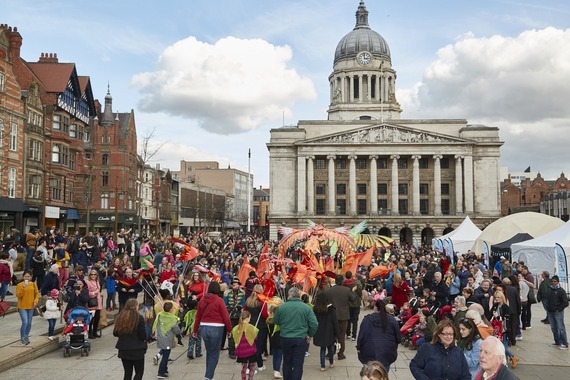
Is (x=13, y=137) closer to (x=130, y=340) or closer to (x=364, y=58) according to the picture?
(x=130, y=340)

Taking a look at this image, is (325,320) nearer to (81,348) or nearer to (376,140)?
(81,348)

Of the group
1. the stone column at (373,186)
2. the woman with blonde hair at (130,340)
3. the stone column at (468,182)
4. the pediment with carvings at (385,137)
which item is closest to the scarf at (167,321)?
the woman with blonde hair at (130,340)

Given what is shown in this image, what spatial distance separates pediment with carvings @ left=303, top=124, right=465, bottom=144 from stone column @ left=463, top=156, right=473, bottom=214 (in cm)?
329

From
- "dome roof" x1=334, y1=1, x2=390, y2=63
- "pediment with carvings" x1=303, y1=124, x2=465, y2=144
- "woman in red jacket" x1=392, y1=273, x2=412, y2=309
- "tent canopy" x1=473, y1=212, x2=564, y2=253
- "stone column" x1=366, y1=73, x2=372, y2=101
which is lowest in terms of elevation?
"woman in red jacket" x1=392, y1=273, x2=412, y2=309

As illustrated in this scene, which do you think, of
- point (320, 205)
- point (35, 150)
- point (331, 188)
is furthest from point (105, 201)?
point (320, 205)

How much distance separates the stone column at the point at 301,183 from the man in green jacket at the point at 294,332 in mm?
67944

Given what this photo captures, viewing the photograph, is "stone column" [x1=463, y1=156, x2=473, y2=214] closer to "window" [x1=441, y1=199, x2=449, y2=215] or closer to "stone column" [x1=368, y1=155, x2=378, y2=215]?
"window" [x1=441, y1=199, x2=449, y2=215]

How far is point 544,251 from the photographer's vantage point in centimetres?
2511

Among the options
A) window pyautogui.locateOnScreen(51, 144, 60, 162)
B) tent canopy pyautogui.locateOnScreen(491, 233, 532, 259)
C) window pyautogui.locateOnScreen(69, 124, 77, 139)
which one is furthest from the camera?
window pyautogui.locateOnScreen(69, 124, 77, 139)

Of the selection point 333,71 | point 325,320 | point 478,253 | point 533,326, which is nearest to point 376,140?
point 333,71

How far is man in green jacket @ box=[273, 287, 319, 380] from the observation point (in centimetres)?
941

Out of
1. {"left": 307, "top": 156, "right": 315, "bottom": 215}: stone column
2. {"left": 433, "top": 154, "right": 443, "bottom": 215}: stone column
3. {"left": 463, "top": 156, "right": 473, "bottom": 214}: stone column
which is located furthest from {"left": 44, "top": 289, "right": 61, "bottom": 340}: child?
{"left": 463, "top": 156, "right": 473, "bottom": 214}: stone column

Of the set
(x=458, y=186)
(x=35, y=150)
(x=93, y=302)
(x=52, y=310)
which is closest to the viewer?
(x=52, y=310)

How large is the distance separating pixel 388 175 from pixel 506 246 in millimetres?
50059
